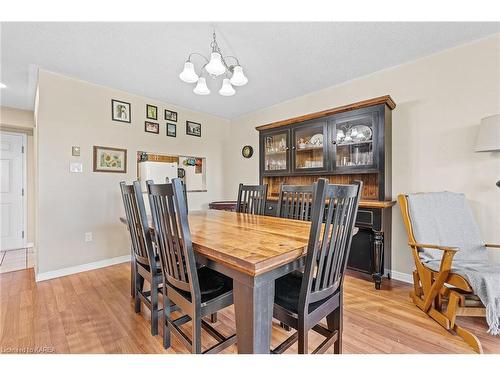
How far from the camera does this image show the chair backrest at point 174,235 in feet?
3.49

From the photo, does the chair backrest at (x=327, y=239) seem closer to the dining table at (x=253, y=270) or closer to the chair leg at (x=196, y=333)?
the dining table at (x=253, y=270)

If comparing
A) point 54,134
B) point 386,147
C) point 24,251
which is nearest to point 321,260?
point 386,147

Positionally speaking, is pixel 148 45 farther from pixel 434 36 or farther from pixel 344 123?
pixel 434 36

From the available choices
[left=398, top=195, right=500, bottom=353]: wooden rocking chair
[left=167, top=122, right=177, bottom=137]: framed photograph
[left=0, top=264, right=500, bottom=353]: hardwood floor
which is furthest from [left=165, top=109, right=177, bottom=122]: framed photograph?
[left=398, top=195, right=500, bottom=353]: wooden rocking chair

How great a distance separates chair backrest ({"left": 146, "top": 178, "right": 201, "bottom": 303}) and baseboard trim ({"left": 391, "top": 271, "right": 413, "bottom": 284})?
2.34 meters

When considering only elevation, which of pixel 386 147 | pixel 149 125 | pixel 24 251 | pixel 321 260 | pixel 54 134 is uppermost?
pixel 149 125

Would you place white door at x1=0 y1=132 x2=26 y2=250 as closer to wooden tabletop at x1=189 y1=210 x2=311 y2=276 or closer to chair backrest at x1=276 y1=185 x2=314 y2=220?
wooden tabletop at x1=189 y1=210 x2=311 y2=276

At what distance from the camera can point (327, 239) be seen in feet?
3.48

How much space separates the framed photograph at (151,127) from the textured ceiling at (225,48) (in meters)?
0.57

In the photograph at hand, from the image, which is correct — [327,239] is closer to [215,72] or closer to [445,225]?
[215,72]

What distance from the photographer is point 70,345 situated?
4.88 ft

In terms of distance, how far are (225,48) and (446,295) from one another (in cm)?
272

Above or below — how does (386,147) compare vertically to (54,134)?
below

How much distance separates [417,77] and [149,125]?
3.40 metres
